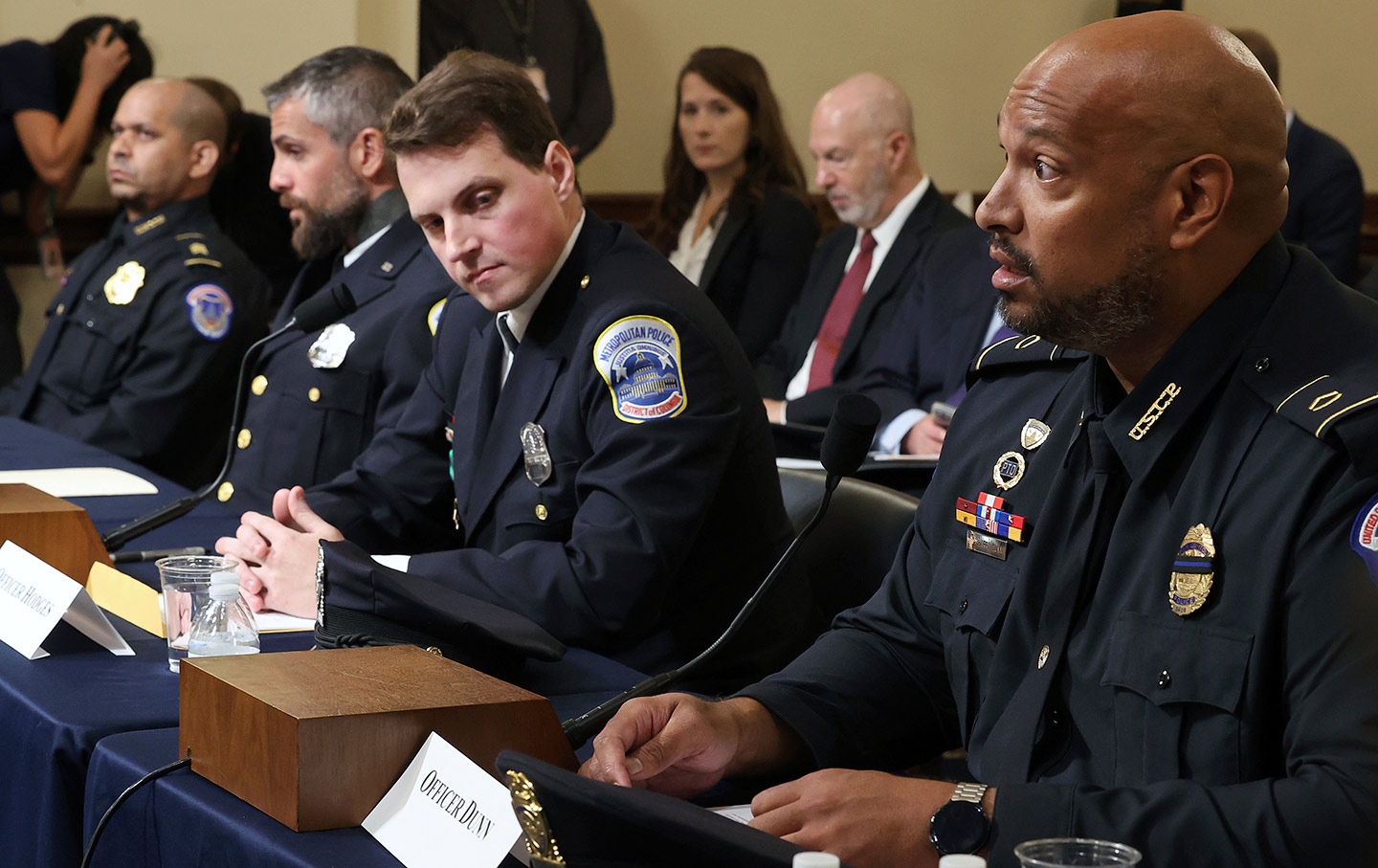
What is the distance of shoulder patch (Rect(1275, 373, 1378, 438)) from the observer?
3.33ft

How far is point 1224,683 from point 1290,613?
A: 66mm

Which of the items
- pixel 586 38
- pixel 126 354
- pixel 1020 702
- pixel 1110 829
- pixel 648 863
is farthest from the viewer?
pixel 586 38

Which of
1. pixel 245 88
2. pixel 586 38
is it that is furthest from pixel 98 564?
pixel 586 38

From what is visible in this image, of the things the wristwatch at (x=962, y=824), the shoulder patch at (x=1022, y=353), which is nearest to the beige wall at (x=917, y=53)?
the shoulder patch at (x=1022, y=353)

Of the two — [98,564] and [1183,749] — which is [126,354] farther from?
[1183,749]

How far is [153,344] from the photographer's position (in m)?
3.60

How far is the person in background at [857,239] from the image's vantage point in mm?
3953

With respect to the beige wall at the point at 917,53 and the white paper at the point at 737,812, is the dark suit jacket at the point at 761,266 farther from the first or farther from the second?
the white paper at the point at 737,812

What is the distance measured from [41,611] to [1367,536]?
1207 mm

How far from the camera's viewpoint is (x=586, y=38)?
556cm

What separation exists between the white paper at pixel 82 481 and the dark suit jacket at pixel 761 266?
237 centimetres

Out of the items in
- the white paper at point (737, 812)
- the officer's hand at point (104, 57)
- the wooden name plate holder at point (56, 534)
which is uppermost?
the officer's hand at point (104, 57)

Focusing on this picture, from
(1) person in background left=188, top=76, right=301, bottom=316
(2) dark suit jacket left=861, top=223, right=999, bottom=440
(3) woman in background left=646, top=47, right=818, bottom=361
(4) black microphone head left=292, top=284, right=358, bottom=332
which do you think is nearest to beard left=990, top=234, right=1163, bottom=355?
(4) black microphone head left=292, top=284, right=358, bottom=332

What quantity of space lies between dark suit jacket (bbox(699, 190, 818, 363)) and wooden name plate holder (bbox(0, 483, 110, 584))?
302 centimetres
